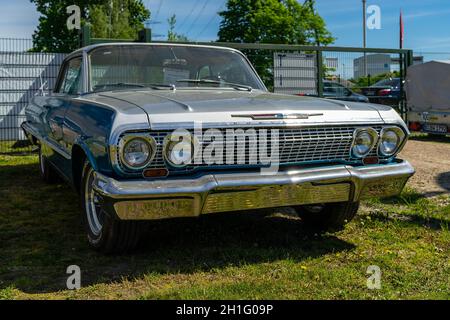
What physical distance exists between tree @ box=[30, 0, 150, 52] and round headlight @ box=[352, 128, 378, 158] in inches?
1052

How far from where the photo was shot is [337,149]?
3.67 meters

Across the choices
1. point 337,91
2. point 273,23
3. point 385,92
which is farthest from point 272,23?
point 337,91

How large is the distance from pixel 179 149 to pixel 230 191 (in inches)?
16.0

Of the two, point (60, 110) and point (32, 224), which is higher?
point (60, 110)

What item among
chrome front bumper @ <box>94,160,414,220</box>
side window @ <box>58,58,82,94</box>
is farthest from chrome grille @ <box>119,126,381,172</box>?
side window @ <box>58,58,82,94</box>

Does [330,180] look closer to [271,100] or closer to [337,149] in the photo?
[337,149]

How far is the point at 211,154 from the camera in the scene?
3273 mm

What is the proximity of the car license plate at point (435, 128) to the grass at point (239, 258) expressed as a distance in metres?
7.06

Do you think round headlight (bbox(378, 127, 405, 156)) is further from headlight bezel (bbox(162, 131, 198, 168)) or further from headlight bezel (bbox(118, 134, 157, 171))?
headlight bezel (bbox(118, 134, 157, 171))

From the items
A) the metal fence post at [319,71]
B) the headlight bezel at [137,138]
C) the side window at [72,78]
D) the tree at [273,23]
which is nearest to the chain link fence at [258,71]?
the metal fence post at [319,71]

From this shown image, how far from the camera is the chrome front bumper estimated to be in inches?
122

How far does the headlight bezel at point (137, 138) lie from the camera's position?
312 cm
